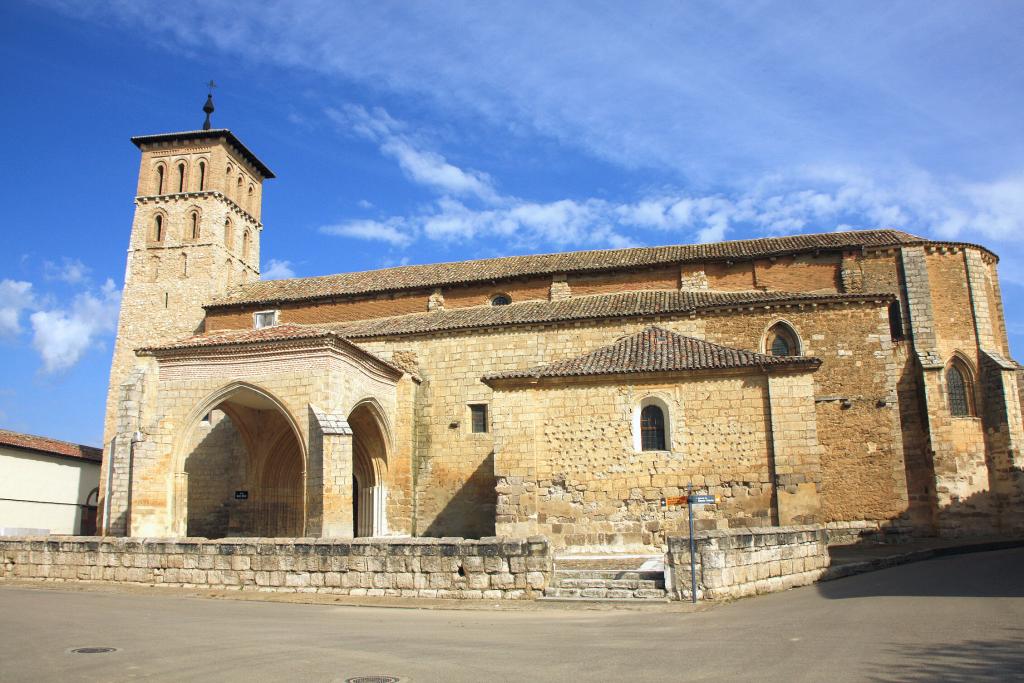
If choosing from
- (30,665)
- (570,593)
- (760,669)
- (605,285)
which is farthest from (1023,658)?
(605,285)

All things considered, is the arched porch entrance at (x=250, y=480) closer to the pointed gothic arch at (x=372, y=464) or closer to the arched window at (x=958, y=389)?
the pointed gothic arch at (x=372, y=464)

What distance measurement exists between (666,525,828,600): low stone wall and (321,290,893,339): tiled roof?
8.81m

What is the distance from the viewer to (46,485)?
2723 cm

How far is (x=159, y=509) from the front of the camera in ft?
57.9

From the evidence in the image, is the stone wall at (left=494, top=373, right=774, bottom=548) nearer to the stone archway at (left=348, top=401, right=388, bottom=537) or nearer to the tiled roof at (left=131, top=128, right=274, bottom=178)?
the stone archway at (left=348, top=401, right=388, bottom=537)

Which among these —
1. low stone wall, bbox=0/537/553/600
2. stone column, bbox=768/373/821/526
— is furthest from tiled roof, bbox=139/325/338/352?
stone column, bbox=768/373/821/526

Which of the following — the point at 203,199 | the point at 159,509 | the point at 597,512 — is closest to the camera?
the point at 597,512

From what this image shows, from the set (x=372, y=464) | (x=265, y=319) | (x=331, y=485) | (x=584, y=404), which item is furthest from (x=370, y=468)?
(x=584, y=404)

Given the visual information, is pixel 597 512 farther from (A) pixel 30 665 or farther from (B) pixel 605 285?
(A) pixel 30 665

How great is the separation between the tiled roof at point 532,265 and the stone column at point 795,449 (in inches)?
297

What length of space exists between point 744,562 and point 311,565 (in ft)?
23.1

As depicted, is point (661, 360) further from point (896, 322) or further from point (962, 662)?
point (962, 662)

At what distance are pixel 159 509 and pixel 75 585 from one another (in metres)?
3.38

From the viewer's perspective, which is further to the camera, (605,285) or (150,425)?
(605,285)
